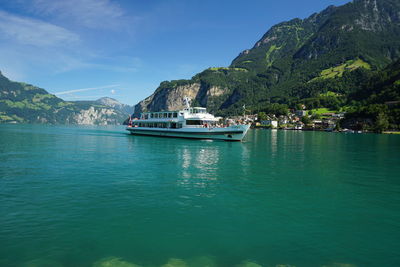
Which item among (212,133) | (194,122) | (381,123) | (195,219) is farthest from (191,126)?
(381,123)

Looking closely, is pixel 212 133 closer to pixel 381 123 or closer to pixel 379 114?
pixel 381 123

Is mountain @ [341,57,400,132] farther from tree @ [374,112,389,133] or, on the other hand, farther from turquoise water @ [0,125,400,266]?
turquoise water @ [0,125,400,266]

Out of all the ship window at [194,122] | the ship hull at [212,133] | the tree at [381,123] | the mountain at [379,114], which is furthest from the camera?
the mountain at [379,114]

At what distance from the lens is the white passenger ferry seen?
68.8m

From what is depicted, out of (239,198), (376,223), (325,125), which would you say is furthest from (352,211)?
(325,125)

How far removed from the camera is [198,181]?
24.4m

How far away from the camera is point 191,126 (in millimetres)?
76062

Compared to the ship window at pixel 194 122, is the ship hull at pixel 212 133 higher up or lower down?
lower down

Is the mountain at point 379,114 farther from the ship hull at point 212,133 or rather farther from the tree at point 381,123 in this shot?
the ship hull at point 212,133

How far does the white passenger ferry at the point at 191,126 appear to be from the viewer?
68750mm

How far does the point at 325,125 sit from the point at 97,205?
20116 cm

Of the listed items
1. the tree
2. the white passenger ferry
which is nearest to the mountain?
the tree

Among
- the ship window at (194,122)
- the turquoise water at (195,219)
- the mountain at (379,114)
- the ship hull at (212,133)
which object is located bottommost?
the turquoise water at (195,219)

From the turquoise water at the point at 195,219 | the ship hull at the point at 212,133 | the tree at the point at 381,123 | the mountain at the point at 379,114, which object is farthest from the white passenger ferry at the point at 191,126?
the mountain at the point at 379,114
